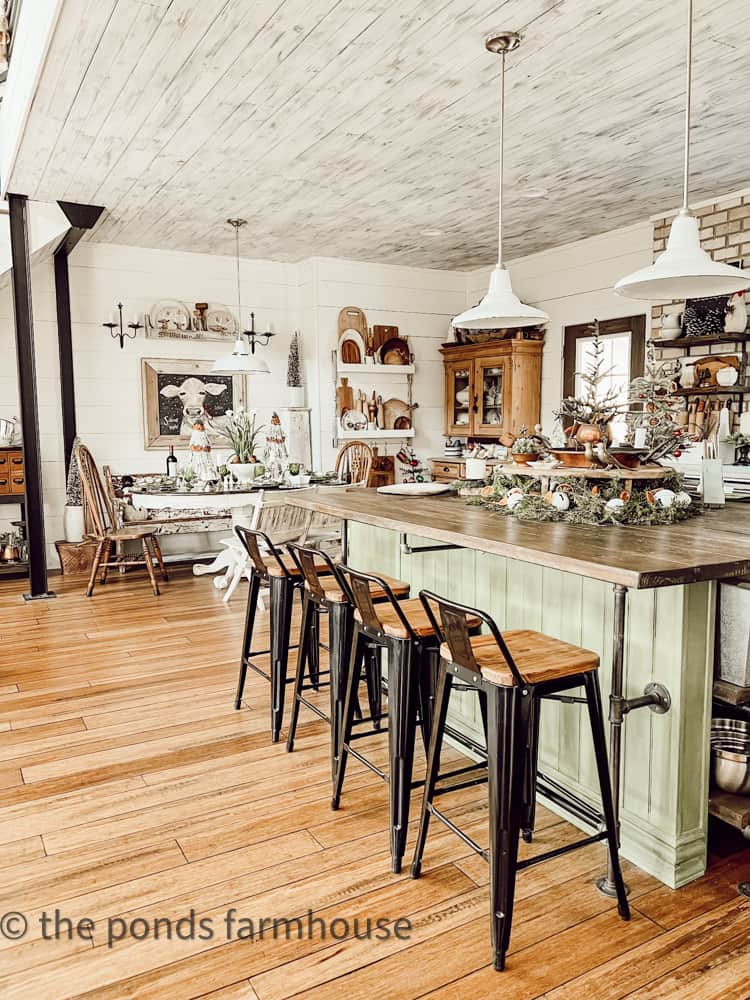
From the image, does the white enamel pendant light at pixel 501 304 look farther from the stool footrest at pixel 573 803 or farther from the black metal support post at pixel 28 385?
the black metal support post at pixel 28 385

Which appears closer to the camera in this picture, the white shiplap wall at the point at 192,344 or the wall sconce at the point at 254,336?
the white shiplap wall at the point at 192,344

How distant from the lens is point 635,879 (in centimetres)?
211

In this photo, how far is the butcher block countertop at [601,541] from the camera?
173 cm

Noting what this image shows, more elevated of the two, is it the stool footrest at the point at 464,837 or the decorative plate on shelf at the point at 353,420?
the decorative plate on shelf at the point at 353,420

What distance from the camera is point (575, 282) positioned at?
649cm

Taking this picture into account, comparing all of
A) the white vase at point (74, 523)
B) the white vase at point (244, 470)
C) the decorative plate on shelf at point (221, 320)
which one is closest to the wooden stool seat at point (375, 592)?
the white vase at point (244, 470)

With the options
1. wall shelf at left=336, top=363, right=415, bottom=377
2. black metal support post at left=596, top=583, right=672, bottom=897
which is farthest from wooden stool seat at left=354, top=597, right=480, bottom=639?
wall shelf at left=336, top=363, right=415, bottom=377

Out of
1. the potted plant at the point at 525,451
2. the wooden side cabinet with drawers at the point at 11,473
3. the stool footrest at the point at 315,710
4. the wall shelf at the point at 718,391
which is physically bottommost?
the stool footrest at the point at 315,710

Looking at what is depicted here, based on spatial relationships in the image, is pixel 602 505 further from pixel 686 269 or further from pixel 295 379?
pixel 295 379

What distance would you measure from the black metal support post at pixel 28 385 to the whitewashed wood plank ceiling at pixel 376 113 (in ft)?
1.02

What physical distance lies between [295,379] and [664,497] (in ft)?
17.0

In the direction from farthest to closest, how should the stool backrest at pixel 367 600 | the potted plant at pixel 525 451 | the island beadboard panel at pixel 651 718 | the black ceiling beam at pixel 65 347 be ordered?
the black ceiling beam at pixel 65 347 → the potted plant at pixel 525 451 → the stool backrest at pixel 367 600 → the island beadboard panel at pixel 651 718

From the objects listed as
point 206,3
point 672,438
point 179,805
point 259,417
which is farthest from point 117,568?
point 672,438

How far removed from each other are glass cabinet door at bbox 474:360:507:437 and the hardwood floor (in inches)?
173
